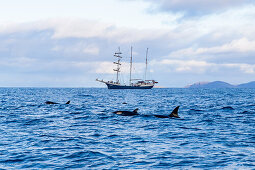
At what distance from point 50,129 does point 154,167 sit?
1016 centimetres

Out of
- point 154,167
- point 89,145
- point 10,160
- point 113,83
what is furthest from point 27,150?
point 113,83

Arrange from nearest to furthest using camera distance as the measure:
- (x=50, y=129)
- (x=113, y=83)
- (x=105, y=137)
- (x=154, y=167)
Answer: (x=154, y=167), (x=105, y=137), (x=50, y=129), (x=113, y=83)

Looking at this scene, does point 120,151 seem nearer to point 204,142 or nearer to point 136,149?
point 136,149

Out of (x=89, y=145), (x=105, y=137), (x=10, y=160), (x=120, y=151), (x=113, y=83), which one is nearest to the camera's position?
(x=10, y=160)

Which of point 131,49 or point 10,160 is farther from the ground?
point 131,49

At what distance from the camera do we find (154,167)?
1032cm

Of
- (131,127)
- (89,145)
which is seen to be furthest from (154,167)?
(131,127)

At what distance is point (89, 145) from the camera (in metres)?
13.8

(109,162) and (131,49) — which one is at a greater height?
(131,49)

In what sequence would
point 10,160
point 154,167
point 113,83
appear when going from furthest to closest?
1. point 113,83
2. point 10,160
3. point 154,167

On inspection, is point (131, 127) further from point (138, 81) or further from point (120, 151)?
point (138, 81)

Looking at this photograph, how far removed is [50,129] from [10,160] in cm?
757

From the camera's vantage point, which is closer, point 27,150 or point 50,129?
point 27,150

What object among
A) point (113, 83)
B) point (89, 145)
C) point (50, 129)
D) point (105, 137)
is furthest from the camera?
point (113, 83)
